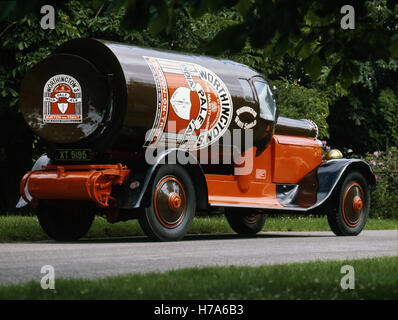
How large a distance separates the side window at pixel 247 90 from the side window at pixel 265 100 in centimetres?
21

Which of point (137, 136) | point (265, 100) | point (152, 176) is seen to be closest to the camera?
point (152, 176)

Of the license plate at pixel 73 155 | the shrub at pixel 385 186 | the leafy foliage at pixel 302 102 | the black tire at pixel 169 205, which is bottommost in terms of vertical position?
the shrub at pixel 385 186

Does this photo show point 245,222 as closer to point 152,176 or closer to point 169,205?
point 169,205

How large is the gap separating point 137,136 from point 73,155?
92 centimetres

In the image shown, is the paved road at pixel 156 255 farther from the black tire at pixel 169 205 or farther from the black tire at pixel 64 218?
the black tire at pixel 64 218

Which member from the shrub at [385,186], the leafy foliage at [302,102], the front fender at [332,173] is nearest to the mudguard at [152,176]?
the front fender at [332,173]

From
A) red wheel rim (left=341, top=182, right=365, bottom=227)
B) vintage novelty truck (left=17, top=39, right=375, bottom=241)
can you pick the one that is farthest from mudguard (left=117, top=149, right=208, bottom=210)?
red wheel rim (left=341, top=182, right=365, bottom=227)

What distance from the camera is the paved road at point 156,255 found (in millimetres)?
7398

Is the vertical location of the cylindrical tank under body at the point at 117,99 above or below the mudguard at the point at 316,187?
above

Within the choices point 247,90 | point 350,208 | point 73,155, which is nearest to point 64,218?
point 73,155

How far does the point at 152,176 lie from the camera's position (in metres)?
10.6

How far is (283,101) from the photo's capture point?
64.4 feet
